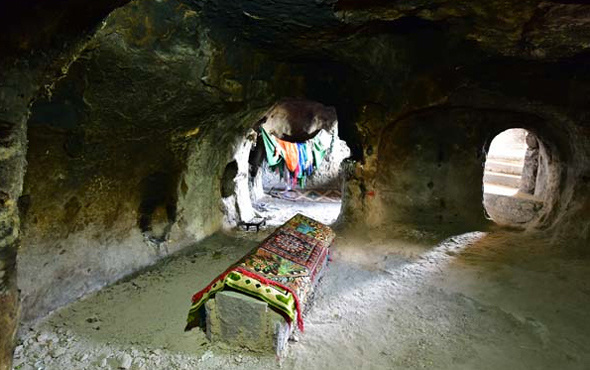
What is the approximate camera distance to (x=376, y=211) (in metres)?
7.51

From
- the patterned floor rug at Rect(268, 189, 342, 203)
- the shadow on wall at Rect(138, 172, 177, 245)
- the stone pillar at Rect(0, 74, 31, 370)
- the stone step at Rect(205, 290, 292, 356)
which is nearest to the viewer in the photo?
the stone pillar at Rect(0, 74, 31, 370)

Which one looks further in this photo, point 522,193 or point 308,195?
point 308,195

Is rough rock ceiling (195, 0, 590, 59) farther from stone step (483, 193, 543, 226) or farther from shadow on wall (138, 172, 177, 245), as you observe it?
stone step (483, 193, 543, 226)

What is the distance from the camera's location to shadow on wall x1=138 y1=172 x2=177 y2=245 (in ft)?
18.5

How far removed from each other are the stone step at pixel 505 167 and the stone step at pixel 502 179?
410 millimetres

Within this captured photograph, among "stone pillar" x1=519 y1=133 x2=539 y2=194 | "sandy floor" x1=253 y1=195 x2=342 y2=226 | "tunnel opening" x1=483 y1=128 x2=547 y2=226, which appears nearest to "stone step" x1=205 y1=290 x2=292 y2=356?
"sandy floor" x1=253 y1=195 x2=342 y2=226

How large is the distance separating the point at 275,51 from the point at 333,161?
805 centimetres

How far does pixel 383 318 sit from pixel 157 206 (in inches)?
154

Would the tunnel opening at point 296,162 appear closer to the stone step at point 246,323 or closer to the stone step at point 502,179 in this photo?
the stone step at point 502,179

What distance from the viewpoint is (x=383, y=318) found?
4363mm

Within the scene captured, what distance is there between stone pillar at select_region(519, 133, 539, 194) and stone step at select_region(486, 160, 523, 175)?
3527 millimetres

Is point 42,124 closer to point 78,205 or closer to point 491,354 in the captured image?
point 78,205

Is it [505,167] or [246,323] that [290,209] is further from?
[505,167]

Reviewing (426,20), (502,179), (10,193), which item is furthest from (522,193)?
(10,193)
